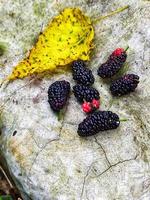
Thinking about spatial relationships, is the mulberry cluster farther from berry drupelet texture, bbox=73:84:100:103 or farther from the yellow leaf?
the yellow leaf

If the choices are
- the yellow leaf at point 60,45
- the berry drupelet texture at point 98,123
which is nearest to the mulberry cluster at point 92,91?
the berry drupelet texture at point 98,123

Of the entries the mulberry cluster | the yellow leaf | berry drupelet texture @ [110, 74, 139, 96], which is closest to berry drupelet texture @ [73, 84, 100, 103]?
the mulberry cluster

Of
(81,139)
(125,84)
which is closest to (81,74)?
(125,84)

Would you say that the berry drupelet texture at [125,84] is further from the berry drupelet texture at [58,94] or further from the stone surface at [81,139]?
the berry drupelet texture at [58,94]

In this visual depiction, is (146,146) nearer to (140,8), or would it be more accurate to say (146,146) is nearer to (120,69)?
(120,69)

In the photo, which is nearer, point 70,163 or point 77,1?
point 70,163

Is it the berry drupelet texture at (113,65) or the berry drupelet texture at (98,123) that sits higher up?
the berry drupelet texture at (113,65)

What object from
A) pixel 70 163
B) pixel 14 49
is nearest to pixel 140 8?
pixel 14 49
